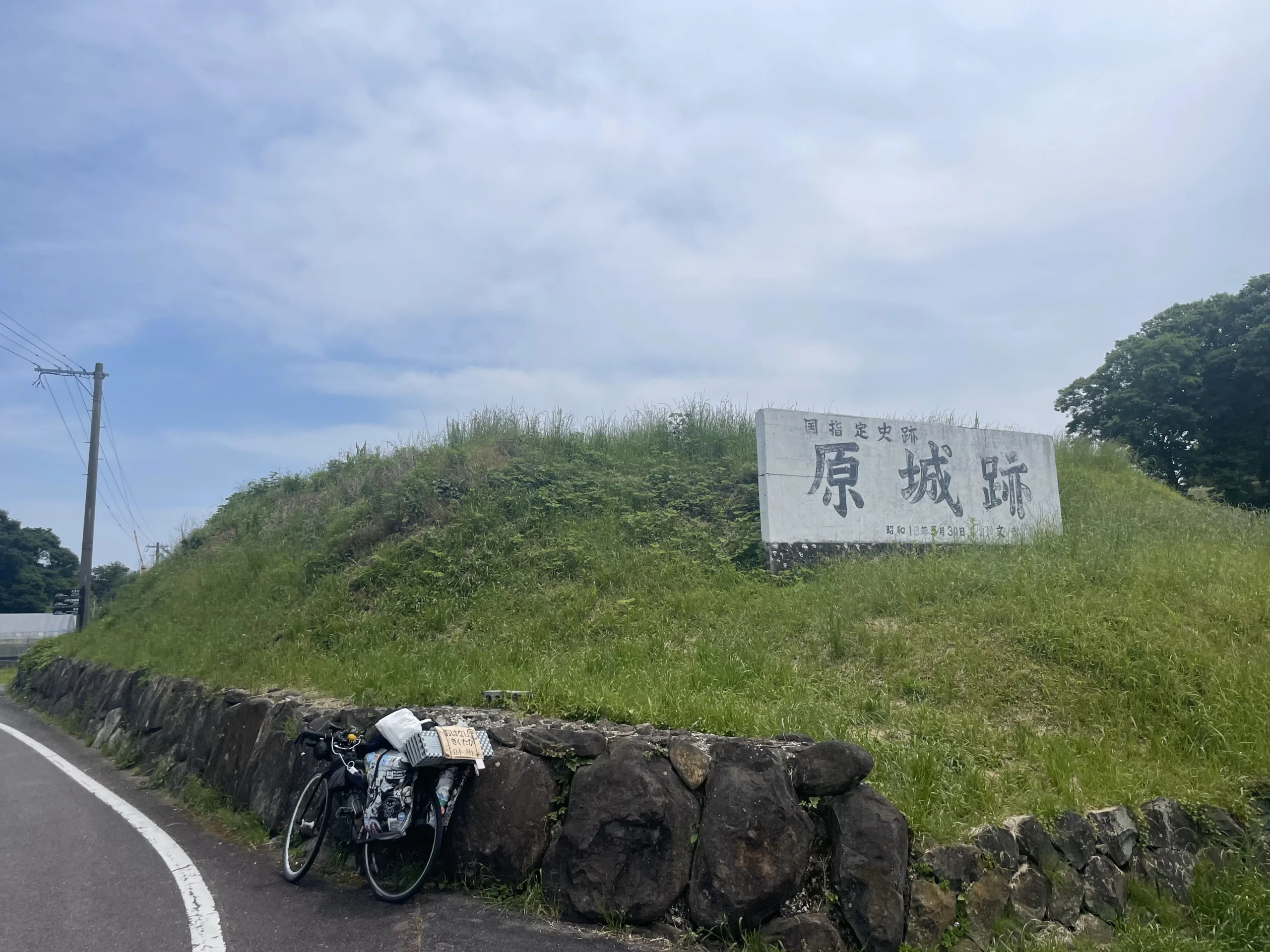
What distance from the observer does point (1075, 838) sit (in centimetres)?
520

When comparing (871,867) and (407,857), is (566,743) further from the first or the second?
(871,867)

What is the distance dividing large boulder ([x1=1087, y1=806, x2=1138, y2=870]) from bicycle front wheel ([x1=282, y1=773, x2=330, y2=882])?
5.26m

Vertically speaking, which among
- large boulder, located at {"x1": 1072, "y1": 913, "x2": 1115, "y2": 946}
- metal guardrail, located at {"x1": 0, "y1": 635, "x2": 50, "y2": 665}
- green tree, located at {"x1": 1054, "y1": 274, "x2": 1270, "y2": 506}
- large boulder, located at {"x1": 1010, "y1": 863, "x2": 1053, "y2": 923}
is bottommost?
large boulder, located at {"x1": 1072, "y1": 913, "x2": 1115, "y2": 946}

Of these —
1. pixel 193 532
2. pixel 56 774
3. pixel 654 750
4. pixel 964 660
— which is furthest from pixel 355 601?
pixel 193 532

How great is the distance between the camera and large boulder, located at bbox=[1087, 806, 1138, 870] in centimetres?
529

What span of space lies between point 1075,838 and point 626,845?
9.14ft

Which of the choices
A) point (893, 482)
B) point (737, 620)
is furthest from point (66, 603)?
point (893, 482)

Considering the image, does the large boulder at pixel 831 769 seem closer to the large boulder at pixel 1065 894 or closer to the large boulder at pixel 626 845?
the large boulder at pixel 626 845

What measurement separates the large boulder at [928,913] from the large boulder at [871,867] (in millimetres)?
62

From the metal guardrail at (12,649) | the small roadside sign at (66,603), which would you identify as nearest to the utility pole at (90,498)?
the small roadside sign at (66,603)

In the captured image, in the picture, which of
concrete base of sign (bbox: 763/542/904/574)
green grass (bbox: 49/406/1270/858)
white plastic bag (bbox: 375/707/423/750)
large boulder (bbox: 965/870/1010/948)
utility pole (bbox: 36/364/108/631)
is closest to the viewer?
large boulder (bbox: 965/870/1010/948)

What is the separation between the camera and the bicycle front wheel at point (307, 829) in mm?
6121

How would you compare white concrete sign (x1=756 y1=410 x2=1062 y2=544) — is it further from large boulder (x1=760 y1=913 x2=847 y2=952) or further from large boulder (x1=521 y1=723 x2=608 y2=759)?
large boulder (x1=760 y1=913 x2=847 y2=952)

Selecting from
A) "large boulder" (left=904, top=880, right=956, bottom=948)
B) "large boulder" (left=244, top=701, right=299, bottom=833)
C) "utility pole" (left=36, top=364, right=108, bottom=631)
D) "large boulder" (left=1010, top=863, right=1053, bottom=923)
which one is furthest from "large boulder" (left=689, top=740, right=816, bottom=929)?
"utility pole" (left=36, top=364, right=108, bottom=631)
